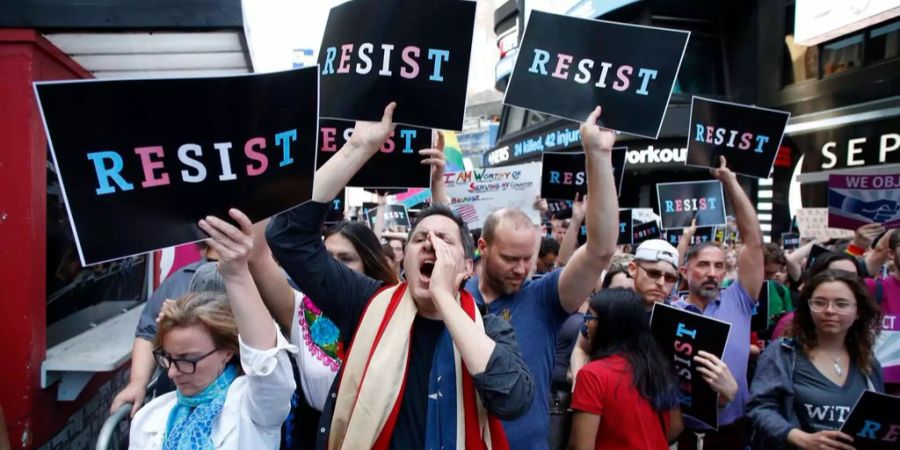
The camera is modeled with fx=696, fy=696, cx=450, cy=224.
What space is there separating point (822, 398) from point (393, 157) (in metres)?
2.72

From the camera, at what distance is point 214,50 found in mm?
4859

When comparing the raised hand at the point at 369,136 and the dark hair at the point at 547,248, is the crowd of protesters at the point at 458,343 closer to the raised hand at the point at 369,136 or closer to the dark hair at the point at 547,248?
the raised hand at the point at 369,136

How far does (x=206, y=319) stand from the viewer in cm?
231

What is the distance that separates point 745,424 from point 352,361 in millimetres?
2815

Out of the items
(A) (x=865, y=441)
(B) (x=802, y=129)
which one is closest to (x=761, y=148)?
(A) (x=865, y=441)

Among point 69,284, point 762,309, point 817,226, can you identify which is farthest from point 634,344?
point 817,226

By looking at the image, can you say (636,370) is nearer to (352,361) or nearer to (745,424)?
(745,424)

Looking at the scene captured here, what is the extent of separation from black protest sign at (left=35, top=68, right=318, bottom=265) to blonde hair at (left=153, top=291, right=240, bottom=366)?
1.24ft

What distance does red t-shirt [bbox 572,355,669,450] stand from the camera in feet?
10.4

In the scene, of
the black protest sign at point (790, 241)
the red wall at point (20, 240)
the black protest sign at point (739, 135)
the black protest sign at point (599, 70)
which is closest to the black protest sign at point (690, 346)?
the black protest sign at point (599, 70)

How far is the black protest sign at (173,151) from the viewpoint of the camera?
188 centimetres

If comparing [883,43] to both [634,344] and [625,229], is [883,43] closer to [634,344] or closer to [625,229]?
[625,229]

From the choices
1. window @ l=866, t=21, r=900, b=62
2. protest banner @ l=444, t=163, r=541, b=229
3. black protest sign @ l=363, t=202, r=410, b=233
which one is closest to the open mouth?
protest banner @ l=444, t=163, r=541, b=229

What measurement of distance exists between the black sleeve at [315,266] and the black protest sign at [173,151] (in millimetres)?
165
